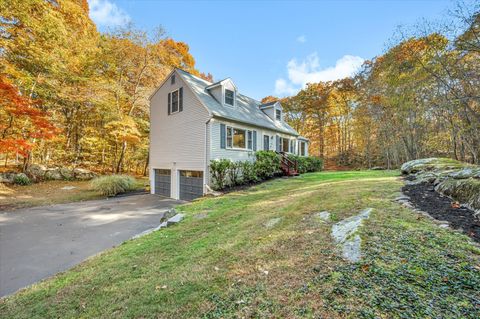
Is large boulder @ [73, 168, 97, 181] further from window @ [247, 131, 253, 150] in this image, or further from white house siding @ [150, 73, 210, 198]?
window @ [247, 131, 253, 150]

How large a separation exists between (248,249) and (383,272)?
1.75m

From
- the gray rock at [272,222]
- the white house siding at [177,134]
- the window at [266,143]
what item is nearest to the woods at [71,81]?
the white house siding at [177,134]

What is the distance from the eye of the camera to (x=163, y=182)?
13.3 metres

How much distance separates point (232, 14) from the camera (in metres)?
11.8

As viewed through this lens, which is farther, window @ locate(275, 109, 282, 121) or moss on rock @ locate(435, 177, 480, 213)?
window @ locate(275, 109, 282, 121)

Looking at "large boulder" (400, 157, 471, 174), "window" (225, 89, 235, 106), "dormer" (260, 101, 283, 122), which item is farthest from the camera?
"dormer" (260, 101, 283, 122)

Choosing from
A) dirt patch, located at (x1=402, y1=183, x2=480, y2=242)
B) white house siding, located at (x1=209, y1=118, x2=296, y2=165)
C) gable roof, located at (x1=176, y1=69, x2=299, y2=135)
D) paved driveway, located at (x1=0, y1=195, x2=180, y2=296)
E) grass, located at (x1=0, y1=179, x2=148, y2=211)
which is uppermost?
gable roof, located at (x1=176, y1=69, x2=299, y2=135)

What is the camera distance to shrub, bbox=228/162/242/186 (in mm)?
11094

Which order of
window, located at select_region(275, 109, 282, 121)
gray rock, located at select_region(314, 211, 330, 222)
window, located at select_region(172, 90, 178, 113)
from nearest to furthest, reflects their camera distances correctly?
gray rock, located at select_region(314, 211, 330, 222) → window, located at select_region(172, 90, 178, 113) → window, located at select_region(275, 109, 282, 121)

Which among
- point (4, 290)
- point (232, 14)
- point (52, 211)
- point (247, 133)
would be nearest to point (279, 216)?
point (4, 290)

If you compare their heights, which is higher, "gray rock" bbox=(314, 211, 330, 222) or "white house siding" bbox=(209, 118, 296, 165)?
"white house siding" bbox=(209, 118, 296, 165)

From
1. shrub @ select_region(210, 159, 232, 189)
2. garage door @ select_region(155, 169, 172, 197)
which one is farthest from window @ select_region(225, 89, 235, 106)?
garage door @ select_region(155, 169, 172, 197)

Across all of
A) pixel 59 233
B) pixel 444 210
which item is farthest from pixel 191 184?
pixel 444 210

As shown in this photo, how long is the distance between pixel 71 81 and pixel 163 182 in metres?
10.7
